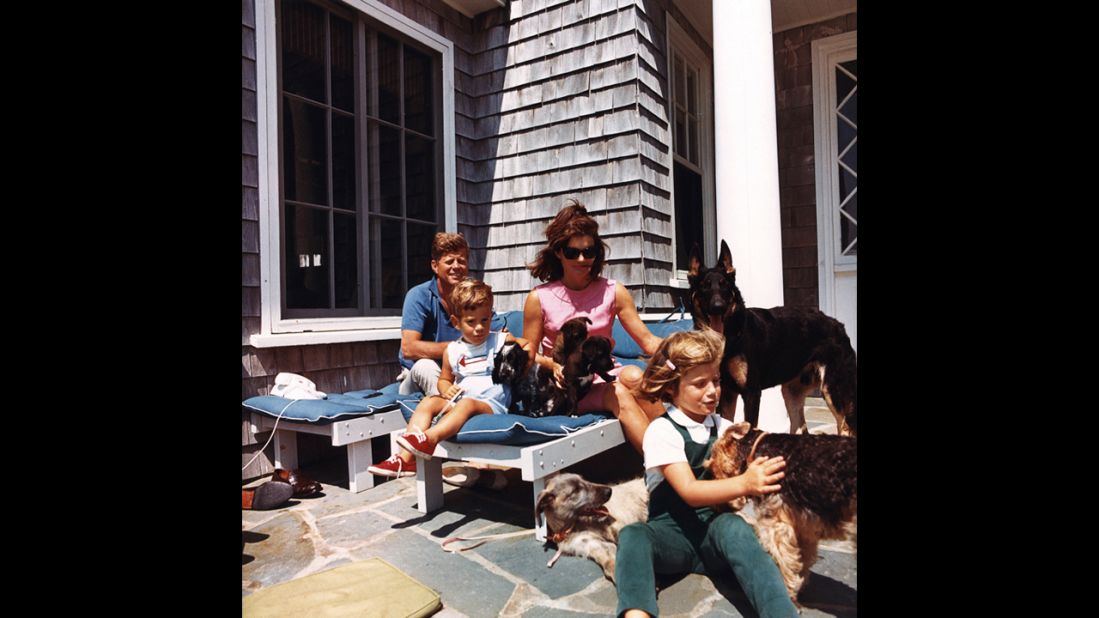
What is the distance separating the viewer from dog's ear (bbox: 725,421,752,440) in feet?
3.63

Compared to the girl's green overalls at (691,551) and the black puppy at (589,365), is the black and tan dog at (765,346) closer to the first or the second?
the girl's green overalls at (691,551)

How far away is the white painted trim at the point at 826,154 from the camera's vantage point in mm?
1148

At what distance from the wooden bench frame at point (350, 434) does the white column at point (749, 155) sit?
5.94 feet

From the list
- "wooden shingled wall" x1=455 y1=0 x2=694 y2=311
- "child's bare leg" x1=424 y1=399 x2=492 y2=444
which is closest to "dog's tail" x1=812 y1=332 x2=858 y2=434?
"wooden shingled wall" x1=455 y1=0 x2=694 y2=311

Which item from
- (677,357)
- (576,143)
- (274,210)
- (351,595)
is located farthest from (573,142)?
(274,210)

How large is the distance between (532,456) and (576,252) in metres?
0.72

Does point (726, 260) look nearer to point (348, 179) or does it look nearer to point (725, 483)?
point (725, 483)

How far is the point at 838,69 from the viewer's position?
114cm

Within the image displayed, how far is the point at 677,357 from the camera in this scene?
A: 1.13 m

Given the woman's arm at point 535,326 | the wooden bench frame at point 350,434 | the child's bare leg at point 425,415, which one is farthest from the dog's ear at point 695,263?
the wooden bench frame at point 350,434
